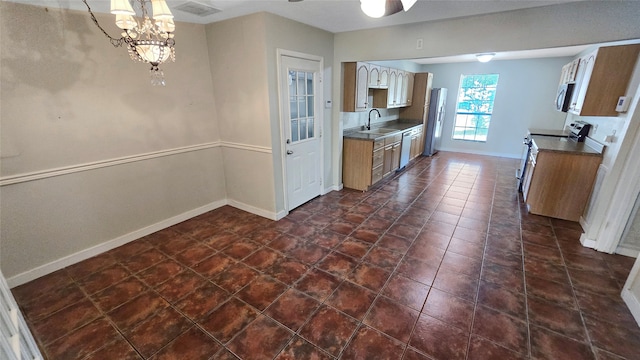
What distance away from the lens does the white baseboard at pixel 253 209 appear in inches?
142

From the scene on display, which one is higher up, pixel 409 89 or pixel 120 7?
pixel 120 7

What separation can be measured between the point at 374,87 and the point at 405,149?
5.18ft

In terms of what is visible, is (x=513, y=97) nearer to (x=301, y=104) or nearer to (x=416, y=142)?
(x=416, y=142)

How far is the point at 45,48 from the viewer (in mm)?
2279

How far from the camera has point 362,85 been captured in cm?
439

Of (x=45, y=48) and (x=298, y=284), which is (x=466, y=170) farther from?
(x=45, y=48)

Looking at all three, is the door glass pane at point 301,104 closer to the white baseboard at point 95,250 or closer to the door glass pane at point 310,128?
the door glass pane at point 310,128

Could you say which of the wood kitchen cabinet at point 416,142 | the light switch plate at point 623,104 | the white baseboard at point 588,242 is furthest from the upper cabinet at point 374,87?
the white baseboard at point 588,242

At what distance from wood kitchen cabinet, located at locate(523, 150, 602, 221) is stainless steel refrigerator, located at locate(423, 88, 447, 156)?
3.28m

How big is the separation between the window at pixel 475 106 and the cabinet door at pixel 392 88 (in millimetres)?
2705

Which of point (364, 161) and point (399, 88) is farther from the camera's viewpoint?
point (399, 88)

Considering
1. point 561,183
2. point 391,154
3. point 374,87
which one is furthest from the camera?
point 391,154

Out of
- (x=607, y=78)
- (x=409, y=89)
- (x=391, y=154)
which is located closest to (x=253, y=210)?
(x=391, y=154)

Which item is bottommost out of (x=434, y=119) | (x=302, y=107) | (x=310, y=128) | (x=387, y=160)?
(x=387, y=160)
